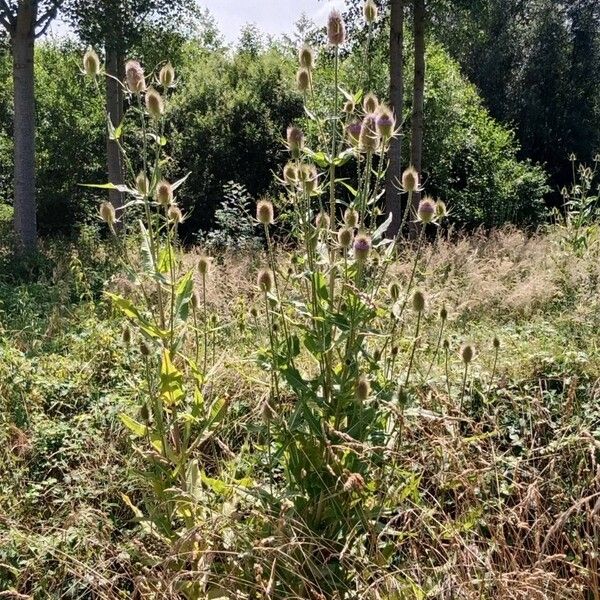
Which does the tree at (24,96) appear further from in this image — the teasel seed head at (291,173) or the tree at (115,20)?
→ the teasel seed head at (291,173)

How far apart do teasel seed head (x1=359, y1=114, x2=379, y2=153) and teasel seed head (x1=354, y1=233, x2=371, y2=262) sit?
0.99 feet

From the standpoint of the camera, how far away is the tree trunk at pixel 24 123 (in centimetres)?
755

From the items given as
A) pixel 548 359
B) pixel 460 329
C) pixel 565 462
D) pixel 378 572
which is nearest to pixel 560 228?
pixel 460 329

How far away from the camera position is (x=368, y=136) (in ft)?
6.76

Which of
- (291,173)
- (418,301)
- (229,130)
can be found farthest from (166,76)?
(229,130)

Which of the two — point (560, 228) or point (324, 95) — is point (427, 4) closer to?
point (324, 95)

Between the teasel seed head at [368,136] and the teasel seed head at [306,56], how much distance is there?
28cm

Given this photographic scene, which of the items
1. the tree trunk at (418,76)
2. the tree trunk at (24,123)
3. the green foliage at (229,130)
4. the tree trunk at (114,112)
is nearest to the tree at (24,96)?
the tree trunk at (24,123)

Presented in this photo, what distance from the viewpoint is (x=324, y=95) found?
10070mm

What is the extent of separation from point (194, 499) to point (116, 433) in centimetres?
116

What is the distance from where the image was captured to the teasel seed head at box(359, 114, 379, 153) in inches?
81.1

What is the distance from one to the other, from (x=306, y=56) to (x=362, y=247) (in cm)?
68

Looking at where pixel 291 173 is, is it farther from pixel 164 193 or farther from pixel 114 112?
pixel 114 112

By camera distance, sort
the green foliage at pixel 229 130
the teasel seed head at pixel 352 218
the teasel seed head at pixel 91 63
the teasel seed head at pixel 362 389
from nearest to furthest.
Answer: the teasel seed head at pixel 362 389 → the teasel seed head at pixel 352 218 → the teasel seed head at pixel 91 63 → the green foliage at pixel 229 130
